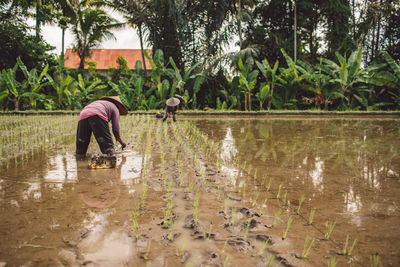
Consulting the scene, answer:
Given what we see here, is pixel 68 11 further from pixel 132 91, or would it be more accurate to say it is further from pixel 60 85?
pixel 132 91

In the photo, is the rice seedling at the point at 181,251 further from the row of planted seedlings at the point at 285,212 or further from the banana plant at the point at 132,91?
the banana plant at the point at 132,91

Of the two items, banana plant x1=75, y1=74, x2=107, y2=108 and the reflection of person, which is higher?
banana plant x1=75, y1=74, x2=107, y2=108

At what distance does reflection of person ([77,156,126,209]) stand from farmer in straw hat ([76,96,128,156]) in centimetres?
35

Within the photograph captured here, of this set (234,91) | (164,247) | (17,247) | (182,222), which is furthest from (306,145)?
(234,91)

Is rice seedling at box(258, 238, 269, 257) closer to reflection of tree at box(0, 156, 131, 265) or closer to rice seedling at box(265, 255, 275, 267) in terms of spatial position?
rice seedling at box(265, 255, 275, 267)

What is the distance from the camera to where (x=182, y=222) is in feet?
6.12

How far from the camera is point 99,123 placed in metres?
3.46

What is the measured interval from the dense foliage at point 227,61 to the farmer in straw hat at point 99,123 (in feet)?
27.8

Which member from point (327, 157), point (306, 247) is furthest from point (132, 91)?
point (306, 247)

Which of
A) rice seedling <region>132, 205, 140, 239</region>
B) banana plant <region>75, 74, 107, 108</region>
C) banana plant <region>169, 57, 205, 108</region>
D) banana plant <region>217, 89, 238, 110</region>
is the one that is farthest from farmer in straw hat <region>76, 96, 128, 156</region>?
banana plant <region>217, 89, 238, 110</region>

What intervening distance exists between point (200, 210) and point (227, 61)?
12.1m

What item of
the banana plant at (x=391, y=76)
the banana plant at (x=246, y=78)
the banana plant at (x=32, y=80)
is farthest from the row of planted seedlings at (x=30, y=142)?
the banana plant at (x=391, y=76)

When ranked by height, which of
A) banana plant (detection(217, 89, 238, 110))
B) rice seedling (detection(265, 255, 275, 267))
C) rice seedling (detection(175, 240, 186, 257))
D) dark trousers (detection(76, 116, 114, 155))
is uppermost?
banana plant (detection(217, 89, 238, 110))

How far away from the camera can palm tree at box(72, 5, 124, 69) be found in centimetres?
1698
